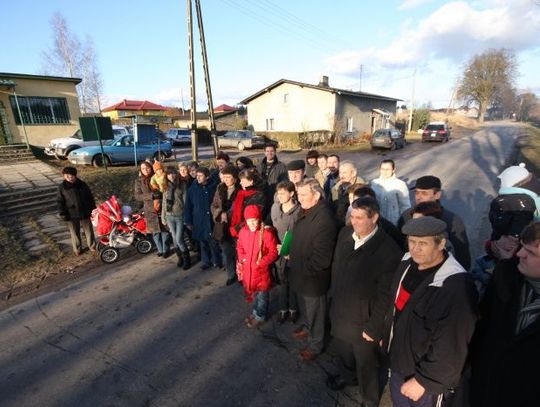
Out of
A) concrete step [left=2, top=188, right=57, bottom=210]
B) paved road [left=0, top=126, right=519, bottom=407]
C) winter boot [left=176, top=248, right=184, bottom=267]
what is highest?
concrete step [left=2, top=188, right=57, bottom=210]

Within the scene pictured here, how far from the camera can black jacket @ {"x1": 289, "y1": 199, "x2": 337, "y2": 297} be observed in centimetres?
282

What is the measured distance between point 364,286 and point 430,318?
575mm

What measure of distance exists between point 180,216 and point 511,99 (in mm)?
107374

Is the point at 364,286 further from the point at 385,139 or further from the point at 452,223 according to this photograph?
the point at 385,139

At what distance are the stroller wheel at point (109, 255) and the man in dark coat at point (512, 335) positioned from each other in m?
5.74

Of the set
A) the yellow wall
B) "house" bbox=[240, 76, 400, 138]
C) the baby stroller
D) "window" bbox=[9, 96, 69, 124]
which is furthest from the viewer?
the yellow wall

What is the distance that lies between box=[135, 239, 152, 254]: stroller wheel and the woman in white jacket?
451 centimetres

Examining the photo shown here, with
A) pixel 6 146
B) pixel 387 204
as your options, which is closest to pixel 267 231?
pixel 387 204

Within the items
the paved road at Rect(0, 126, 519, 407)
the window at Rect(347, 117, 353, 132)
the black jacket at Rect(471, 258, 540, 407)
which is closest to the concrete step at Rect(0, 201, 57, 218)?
the paved road at Rect(0, 126, 519, 407)

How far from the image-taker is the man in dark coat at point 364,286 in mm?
2238

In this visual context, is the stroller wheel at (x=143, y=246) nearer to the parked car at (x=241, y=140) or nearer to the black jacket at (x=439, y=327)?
the black jacket at (x=439, y=327)

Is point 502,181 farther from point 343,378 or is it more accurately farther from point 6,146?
point 6,146

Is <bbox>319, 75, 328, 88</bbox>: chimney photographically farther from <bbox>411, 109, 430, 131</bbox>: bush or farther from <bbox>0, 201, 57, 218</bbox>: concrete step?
<bbox>0, 201, 57, 218</bbox>: concrete step

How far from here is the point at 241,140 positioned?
80.0ft
